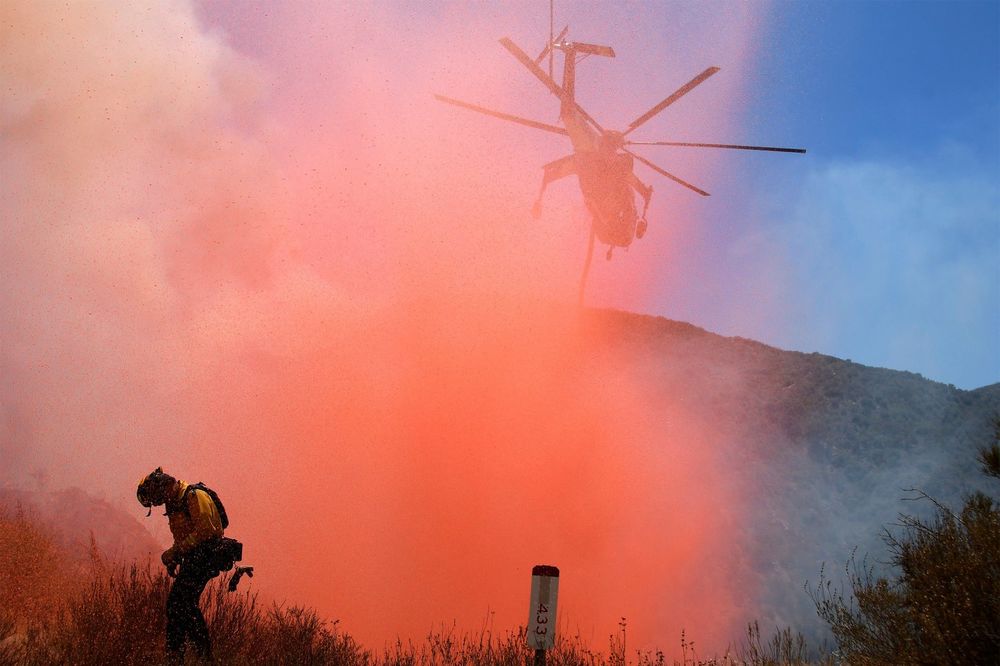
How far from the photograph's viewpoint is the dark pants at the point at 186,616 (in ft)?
22.1

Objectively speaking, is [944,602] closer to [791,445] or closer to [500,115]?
[500,115]

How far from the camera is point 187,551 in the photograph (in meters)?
7.09

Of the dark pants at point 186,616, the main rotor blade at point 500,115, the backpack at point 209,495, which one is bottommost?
the dark pants at point 186,616

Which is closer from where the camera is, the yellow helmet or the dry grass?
the dry grass

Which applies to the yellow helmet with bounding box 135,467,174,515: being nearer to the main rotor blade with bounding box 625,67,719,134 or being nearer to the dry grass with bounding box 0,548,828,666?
the dry grass with bounding box 0,548,828,666

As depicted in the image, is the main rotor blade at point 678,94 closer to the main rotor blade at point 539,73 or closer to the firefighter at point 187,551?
the main rotor blade at point 539,73

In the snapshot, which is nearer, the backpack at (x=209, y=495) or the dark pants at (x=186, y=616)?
the dark pants at (x=186, y=616)

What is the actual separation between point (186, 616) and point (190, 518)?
0.97 meters

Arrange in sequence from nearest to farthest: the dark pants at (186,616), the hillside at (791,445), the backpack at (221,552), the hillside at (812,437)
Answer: the dark pants at (186,616) < the backpack at (221,552) < the hillside at (791,445) < the hillside at (812,437)

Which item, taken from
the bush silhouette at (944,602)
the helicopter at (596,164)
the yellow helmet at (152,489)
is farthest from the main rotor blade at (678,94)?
the yellow helmet at (152,489)

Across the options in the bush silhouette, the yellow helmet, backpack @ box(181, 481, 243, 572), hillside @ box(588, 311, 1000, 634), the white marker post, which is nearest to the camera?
the bush silhouette

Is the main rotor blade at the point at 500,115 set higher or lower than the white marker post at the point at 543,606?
higher

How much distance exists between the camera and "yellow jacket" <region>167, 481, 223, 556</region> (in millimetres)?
7242

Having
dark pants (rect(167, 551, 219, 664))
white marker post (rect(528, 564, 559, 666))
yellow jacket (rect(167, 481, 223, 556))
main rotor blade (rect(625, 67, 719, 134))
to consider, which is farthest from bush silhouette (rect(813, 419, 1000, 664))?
main rotor blade (rect(625, 67, 719, 134))
